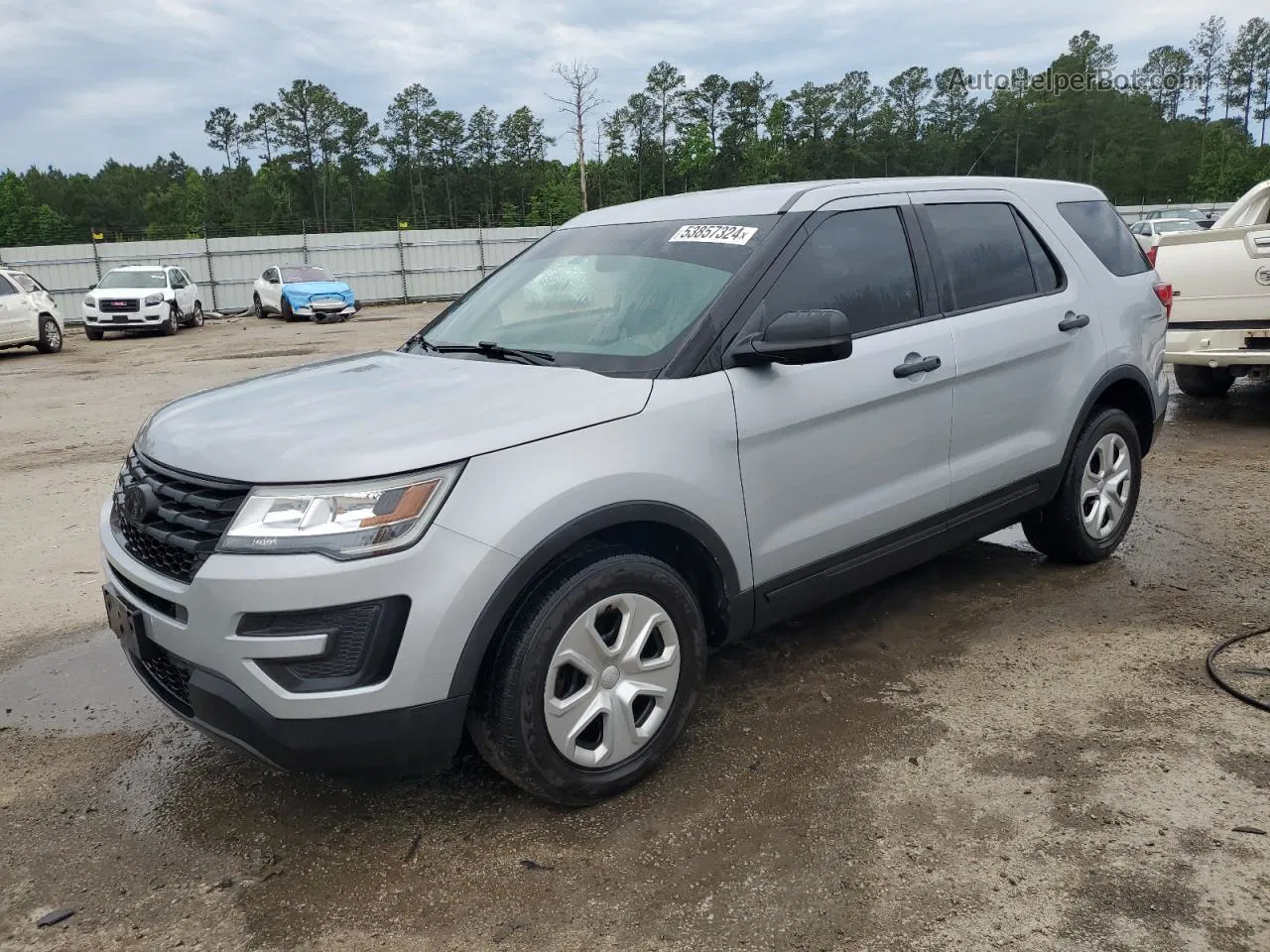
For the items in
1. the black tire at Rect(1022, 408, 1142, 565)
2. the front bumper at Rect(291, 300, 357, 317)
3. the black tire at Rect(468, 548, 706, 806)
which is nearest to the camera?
the black tire at Rect(468, 548, 706, 806)

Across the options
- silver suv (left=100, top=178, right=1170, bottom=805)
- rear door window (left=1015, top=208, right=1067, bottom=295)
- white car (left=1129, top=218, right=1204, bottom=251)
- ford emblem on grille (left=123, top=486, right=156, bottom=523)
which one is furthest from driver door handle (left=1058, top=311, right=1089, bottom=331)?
white car (left=1129, top=218, right=1204, bottom=251)

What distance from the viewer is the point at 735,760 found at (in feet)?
10.7

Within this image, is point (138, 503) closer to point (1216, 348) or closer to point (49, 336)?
point (1216, 348)

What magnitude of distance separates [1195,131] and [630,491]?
9562cm

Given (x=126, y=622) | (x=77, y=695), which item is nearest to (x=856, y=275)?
(x=126, y=622)

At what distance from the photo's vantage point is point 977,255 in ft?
13.7

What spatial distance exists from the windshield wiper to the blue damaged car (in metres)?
24.5

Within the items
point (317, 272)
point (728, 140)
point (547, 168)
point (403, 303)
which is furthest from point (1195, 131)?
point (317, 272)

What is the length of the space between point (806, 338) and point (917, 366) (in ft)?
2.63

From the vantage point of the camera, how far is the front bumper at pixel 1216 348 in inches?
299

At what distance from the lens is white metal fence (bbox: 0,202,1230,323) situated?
3225 centimetres

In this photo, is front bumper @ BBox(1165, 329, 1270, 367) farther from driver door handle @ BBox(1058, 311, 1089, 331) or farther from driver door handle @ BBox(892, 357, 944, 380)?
driver door handle @ BBox(892, 357, 944, 380)

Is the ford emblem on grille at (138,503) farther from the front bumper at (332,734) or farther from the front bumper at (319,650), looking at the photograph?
the front bumper at (332,734)

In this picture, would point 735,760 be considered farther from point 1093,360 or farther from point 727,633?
point 1093,360
